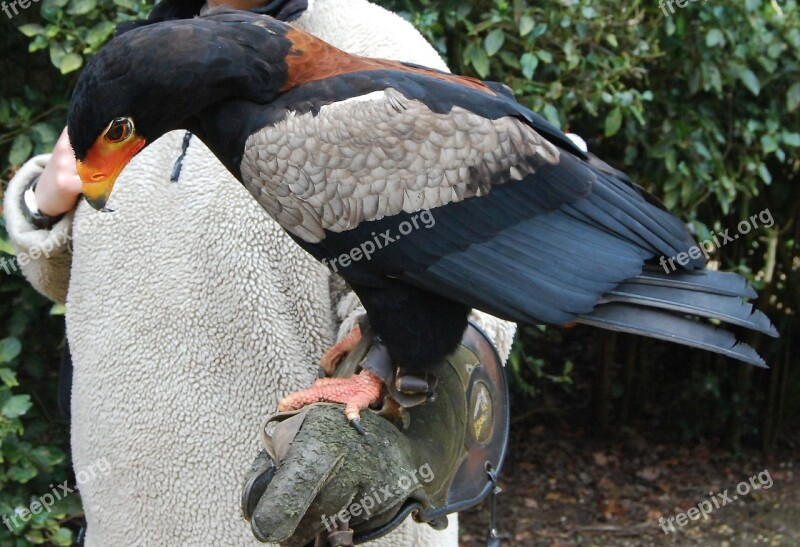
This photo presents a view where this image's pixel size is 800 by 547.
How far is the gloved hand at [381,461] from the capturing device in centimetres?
105

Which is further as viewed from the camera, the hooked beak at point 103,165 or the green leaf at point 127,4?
the green leaf at point 127,4

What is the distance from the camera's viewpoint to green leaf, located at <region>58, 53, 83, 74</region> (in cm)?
204

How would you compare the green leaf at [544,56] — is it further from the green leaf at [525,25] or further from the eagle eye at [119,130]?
the eagle eye at [119,130]

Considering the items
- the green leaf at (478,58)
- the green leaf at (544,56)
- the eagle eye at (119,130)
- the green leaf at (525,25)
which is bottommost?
the green leaf at (478,58)

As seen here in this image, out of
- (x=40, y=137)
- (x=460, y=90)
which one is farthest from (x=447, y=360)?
(x=40, y=137)

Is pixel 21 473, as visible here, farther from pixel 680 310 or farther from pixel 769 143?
pixel 769 143

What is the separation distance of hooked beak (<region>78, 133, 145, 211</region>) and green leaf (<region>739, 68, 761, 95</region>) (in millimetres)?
1919

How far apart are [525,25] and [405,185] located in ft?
3.68

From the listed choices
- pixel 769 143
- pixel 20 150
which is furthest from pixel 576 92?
pixel 20 150

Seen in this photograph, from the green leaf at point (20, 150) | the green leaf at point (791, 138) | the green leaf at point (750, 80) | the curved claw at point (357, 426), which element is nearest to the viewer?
the curved claw at point (357, 426)

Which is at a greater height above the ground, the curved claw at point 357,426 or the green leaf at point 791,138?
the curved claw at point 357,426

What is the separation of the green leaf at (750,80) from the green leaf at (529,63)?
2.14ft

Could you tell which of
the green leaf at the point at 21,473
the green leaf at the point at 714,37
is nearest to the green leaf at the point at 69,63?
the green leaf at the point at 21,473

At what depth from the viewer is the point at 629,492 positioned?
3363mm
